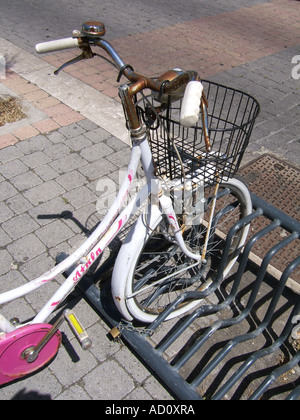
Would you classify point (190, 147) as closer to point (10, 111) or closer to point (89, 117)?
point (89, 117)

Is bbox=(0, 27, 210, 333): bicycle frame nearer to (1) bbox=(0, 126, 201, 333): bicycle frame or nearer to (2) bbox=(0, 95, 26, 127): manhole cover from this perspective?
(1) bbox=(0, 126, 201, 333): bicycle frame

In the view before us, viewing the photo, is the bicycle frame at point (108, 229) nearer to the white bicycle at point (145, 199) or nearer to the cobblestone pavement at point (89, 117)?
the white bicycle at point (145, 199)

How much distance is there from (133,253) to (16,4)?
8229mm

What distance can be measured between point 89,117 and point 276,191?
91.8 inches

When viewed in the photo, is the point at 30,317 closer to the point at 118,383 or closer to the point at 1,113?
the point at 118,383

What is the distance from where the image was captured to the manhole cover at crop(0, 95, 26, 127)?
436 cm

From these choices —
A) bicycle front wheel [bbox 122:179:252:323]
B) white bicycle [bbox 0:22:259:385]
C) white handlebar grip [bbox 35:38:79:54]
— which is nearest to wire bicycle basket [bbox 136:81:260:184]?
white bicycle [bbox 0:22:259:385]

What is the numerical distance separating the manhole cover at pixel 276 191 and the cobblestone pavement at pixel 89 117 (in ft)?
0.72

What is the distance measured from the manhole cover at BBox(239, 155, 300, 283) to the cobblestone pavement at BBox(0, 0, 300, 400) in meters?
0.22

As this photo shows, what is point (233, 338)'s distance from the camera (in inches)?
90.1

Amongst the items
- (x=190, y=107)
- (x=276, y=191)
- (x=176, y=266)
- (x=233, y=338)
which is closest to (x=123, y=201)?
(x=190, y=107)

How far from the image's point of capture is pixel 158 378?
7.47ft

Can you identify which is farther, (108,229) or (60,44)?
(108,229)

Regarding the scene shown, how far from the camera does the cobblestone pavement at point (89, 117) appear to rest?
236 centimetres
